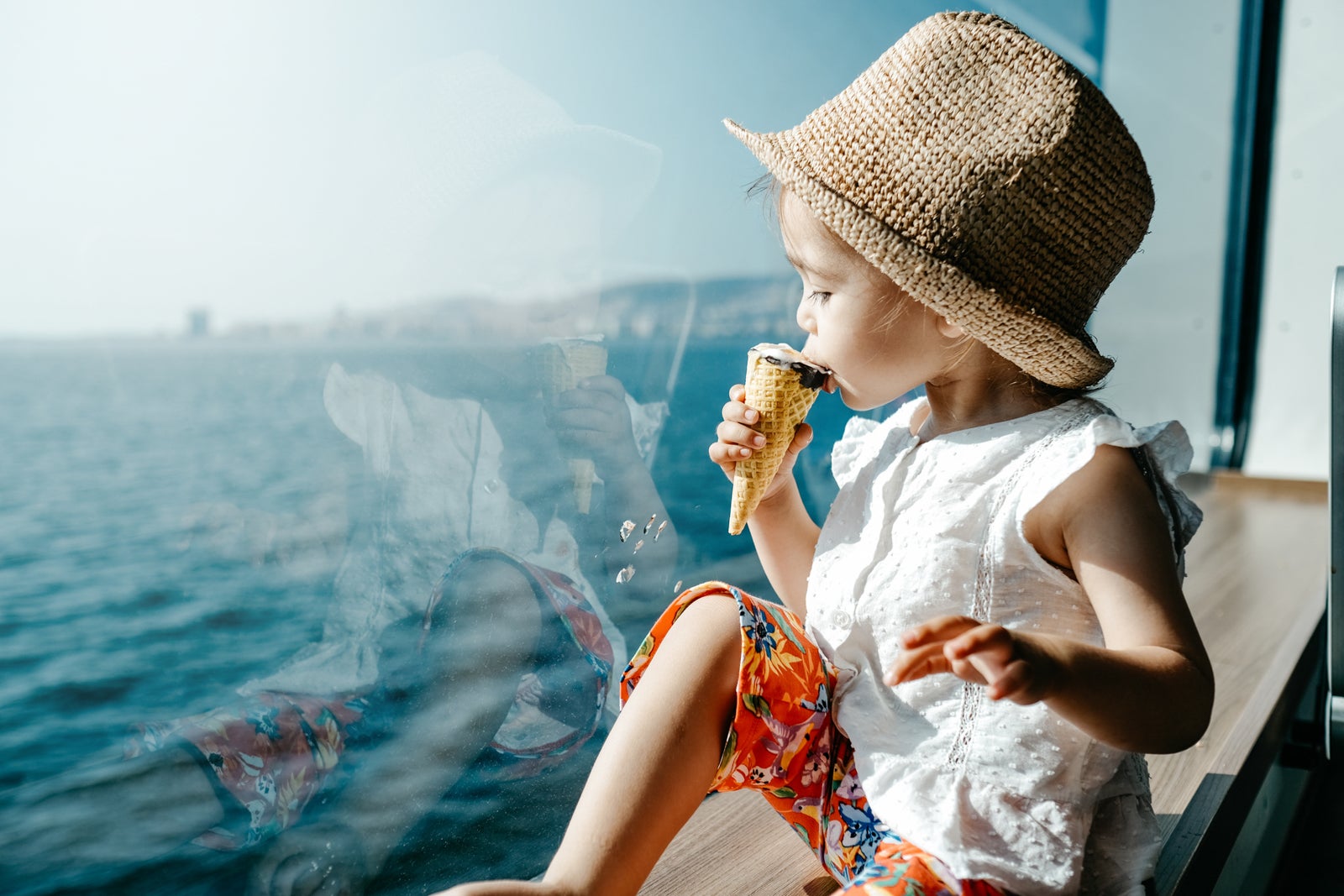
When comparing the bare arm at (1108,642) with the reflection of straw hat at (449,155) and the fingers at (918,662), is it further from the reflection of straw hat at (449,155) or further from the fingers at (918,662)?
the reflection of straw hat at (449,155)

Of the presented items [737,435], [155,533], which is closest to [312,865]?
[155,533]

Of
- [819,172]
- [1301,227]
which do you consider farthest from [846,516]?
[1301,227]

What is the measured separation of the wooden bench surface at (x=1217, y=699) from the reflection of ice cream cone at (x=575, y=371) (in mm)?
414

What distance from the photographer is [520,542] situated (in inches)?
49.3

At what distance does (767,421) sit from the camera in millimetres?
1023

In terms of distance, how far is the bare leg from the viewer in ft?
2.64

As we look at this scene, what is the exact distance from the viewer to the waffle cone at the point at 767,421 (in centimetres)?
101

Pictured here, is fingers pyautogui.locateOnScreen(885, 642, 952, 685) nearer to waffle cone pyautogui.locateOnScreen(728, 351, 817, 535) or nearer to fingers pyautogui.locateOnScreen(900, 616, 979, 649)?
fingers pyautogui.locateOnScreen(900, 616, 979, 649)

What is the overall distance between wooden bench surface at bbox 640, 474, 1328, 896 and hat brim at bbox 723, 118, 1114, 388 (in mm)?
509

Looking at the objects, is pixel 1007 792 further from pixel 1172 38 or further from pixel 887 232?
pixel 1172 38

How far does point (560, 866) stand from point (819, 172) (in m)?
0.60

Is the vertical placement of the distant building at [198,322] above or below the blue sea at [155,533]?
above

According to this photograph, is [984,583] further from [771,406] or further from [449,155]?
[449,155]

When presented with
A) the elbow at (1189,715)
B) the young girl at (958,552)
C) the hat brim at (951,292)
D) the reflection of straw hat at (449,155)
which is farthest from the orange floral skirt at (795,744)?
the reflection of straw hat at (449,155)
